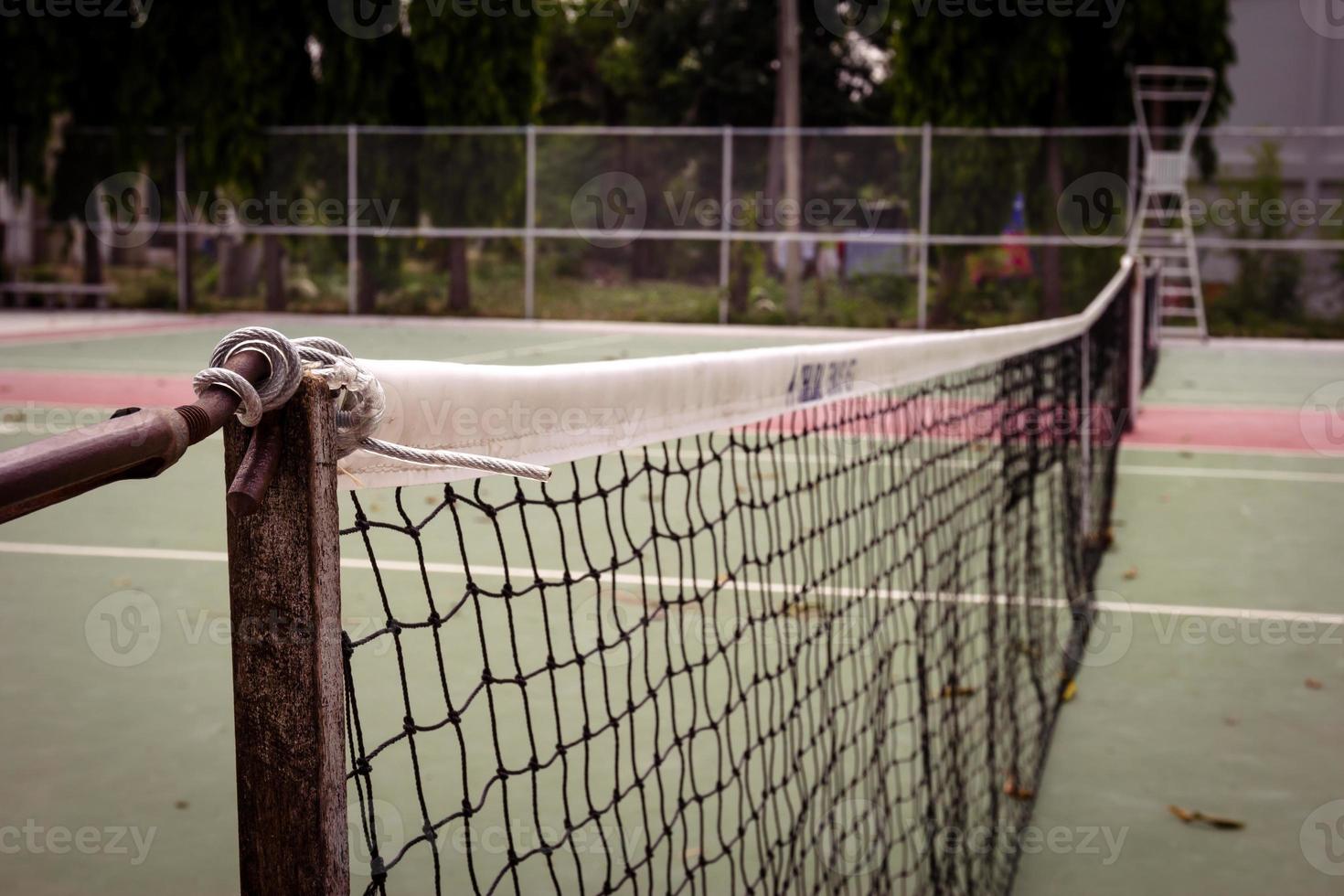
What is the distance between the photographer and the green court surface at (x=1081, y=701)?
3389 mm

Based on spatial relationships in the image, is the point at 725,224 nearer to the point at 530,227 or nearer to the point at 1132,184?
the point at 530,227

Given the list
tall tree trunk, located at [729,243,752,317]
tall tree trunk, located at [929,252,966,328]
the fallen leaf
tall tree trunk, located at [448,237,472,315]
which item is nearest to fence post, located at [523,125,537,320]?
tall tree trunk, located at [448,237,472,315]

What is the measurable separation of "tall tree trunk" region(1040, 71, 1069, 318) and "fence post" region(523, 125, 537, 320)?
6885 millimetres

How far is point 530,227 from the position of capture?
68.9ft

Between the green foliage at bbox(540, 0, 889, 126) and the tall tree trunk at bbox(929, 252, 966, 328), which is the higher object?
the green foliage at bbox(540, 0, 889, 126)

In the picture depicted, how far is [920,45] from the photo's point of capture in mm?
20281

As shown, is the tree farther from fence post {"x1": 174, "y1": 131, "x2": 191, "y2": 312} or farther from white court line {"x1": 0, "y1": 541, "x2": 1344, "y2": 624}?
white court line {"x1": 0, "y1": 541, "x2": 1344, "y2": 624}

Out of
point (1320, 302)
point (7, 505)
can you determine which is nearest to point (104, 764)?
point (7, 505)

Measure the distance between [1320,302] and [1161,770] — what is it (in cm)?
1787

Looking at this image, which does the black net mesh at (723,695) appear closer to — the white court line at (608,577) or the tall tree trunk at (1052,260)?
the white court line at (608,577)

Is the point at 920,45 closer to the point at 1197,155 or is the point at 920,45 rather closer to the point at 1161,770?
the point at 1197,155

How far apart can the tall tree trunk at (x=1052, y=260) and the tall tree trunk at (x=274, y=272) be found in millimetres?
10800

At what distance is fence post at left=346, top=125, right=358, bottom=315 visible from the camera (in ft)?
70.4

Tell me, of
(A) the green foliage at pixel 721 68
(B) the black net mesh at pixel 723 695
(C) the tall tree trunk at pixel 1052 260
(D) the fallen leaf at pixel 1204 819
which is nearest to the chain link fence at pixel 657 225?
(C) the tall tree trunk at pixel 1052 260
